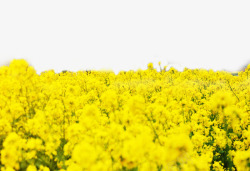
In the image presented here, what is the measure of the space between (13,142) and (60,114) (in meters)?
1.77

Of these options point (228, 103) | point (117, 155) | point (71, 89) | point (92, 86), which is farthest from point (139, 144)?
point (92, 86)

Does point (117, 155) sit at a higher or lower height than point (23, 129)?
lower

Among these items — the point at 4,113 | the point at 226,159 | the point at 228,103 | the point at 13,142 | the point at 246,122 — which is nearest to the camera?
the point at 228,103

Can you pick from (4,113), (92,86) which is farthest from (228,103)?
(92,86)

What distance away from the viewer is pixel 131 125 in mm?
3275

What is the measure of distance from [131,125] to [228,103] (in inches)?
55.4

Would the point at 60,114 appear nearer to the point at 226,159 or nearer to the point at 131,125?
the point at 131,125

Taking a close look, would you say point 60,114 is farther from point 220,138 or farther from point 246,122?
point 246,122

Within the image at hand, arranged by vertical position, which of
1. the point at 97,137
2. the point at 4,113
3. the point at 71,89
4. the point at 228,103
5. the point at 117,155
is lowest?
the point at 117,155

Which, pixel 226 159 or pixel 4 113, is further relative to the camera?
pixel 226 159

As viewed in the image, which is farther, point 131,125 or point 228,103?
point 131,125

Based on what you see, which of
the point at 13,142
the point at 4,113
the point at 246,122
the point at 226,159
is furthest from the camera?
the point at 246,122

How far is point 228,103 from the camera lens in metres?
3.03

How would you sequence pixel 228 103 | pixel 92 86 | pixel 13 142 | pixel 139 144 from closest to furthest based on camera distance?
1. pixel 139 144
2. pixel 228 103
3. pixel 13 142
4. pixel 92 86
